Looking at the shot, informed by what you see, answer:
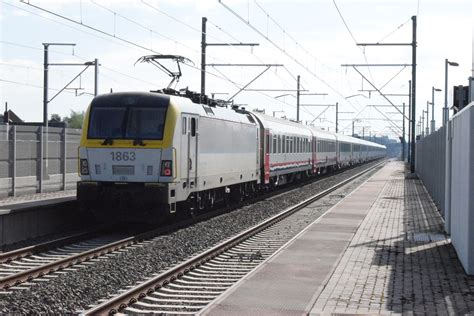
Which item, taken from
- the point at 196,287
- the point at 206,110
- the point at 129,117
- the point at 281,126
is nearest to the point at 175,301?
the point at 196,287

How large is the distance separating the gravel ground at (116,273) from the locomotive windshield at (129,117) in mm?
2348

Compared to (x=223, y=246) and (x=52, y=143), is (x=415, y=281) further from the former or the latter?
(x=52, y=143)

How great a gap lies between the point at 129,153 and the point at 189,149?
161 centimetres

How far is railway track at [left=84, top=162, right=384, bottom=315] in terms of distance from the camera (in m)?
8.59

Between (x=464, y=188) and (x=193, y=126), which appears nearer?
(x=464, y=188)

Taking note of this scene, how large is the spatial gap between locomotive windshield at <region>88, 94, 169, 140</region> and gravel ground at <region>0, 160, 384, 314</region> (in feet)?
7.70

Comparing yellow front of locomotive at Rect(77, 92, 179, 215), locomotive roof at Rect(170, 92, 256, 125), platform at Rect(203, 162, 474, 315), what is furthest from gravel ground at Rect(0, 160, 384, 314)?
locomotive roof at Rect(170, 92, 256, 125)

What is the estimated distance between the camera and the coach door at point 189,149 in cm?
1625

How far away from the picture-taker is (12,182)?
70.3ft

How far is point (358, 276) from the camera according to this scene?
1057cm

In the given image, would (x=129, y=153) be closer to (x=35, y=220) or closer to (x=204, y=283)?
(x=35, y=220)

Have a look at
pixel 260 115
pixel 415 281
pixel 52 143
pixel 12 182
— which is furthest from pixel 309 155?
pixel 415 281

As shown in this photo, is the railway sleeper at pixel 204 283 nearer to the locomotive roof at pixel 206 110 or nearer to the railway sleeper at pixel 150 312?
the railway sleeper at pixel 150 312

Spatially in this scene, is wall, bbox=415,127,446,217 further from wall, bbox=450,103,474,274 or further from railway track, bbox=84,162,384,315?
wall, bbox=450,103,474,274
